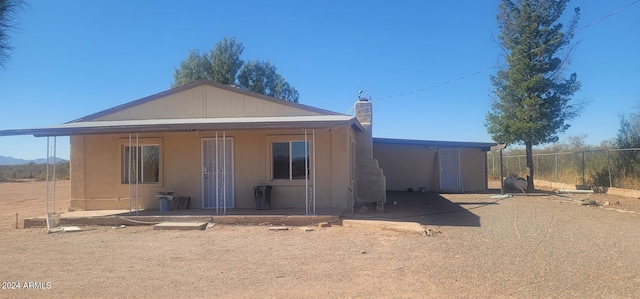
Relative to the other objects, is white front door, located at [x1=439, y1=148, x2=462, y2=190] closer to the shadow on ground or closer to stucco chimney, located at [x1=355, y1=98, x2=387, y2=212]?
the shadow on ground

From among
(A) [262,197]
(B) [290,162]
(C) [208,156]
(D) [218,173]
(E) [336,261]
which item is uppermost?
(C) [208,156]

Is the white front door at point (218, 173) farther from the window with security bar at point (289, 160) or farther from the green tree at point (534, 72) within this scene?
the green tree at point (534, 72)

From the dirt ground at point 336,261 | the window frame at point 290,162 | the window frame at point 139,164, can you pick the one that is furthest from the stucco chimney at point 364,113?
the window frame at point 139,164

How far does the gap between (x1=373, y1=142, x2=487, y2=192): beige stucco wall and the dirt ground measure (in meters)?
10.4

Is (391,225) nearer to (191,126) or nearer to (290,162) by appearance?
(290,162)

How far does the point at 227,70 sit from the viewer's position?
1330 inches

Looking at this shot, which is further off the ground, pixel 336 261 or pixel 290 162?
pixel 290 162

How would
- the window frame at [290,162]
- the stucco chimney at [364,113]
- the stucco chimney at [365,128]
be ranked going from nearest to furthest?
the window frame at [290,162]
the stucco chimney at [365,128]
the stucco chimney at [364,113]

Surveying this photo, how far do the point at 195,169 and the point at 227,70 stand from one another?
69.6 feet

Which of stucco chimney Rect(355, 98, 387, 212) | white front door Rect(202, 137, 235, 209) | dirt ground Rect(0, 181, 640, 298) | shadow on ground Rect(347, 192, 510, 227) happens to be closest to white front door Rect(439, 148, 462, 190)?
shadow on ground Rect(347, 192, 510, 227)

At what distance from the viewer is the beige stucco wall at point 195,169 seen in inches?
524

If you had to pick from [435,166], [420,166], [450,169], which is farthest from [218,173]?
[450,169]

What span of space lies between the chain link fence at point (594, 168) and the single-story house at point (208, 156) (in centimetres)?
1261

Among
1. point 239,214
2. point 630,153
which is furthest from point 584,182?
point 239,214
